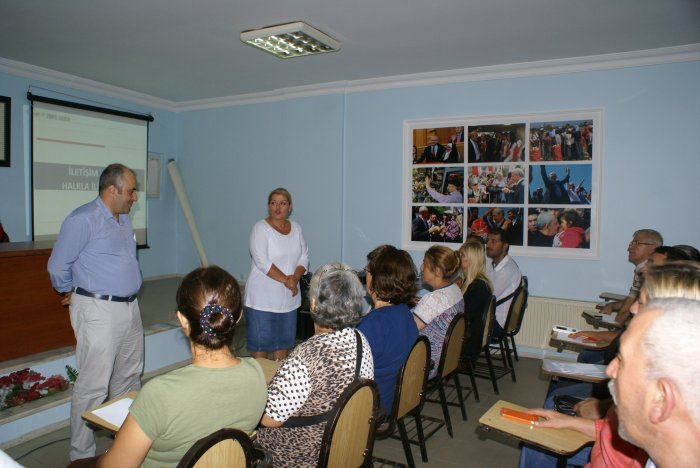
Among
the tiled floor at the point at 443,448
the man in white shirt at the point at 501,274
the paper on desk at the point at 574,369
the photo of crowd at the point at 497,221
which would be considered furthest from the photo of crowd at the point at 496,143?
the paper on desk at the point at 574,369

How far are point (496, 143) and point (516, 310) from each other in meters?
1.92

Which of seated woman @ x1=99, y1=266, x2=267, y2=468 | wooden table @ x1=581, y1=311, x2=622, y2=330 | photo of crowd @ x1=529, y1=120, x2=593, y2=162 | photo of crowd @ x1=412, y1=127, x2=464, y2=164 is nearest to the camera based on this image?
seated woman @ x1=99, y1=266, x2=267, y2=468

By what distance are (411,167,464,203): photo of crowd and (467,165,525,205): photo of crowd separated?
0.14 m

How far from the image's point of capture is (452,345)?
9.91 feet

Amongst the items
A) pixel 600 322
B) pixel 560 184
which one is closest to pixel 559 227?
pixel 560 184

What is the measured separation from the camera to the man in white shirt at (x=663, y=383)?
918 mm

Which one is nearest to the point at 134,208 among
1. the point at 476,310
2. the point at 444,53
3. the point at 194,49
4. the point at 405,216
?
the point at 194,49

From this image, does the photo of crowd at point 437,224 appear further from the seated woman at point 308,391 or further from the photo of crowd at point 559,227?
the seated woman at point 308,391

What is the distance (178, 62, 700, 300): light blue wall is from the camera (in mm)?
4496

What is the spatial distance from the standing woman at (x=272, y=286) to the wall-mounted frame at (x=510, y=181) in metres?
2.18

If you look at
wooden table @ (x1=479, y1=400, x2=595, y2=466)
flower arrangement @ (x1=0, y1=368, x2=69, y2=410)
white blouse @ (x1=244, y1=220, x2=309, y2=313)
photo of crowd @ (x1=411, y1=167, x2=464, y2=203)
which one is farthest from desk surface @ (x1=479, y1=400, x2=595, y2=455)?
photo of crowd @ (x1=411, y1=167, x2=464, y2=203)

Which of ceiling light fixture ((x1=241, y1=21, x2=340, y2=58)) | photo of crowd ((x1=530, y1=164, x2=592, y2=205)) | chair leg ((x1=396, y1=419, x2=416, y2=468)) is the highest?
ceiling light fixture ((x1=241, y1=21, x2=340, y2=58))

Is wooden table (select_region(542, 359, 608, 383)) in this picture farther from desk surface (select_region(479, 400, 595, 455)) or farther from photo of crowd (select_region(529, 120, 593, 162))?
photo of crowd (select_region(529, 120, 593, 162))

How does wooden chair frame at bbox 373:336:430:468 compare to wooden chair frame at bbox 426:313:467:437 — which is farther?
wooden chair frame at bbox 426:313:467:437
